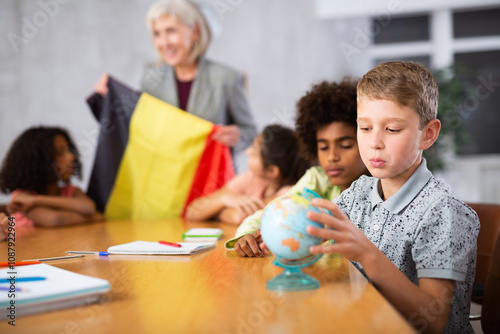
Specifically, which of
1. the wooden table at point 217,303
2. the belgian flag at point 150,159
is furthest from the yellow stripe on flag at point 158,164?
the wooden table at point 217,303

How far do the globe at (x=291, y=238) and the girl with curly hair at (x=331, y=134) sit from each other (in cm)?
75

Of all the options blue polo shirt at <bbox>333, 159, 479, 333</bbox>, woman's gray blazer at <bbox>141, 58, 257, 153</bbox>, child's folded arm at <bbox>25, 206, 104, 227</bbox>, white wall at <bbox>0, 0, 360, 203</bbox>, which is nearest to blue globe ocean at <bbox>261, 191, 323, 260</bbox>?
blue polo shirt at <bbox>333, 159, 479, 333</bbox>

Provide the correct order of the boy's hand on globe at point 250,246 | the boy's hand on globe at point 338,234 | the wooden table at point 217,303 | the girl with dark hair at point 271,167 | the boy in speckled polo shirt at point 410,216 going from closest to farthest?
the wooden table at point 217,303, the boy's hand on globe at point 338,234, the boy in speckled polo shirt at point 410,216, the boy's hand on globe at point 250,246, the girl with dark hair at point 271,167

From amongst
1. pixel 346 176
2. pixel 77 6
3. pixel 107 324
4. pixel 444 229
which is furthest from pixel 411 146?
pixel 77 6

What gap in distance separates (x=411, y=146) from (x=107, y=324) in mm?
678

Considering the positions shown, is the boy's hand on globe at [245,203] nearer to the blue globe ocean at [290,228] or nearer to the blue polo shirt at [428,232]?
the blue polo shirt at [428,232]

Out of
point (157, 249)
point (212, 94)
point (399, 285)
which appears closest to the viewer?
point (399, 285)

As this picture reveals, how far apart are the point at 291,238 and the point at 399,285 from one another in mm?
243

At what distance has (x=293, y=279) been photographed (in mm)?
794

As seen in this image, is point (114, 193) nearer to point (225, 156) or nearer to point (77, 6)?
point (225, 156)

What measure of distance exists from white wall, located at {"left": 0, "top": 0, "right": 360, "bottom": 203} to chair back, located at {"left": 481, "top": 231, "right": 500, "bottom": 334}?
112 inches

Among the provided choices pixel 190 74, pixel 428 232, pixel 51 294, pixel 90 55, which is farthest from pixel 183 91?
pixel 51 294

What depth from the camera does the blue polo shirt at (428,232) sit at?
2.90ft

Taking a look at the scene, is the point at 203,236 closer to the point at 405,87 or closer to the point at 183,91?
the point at 405,87
